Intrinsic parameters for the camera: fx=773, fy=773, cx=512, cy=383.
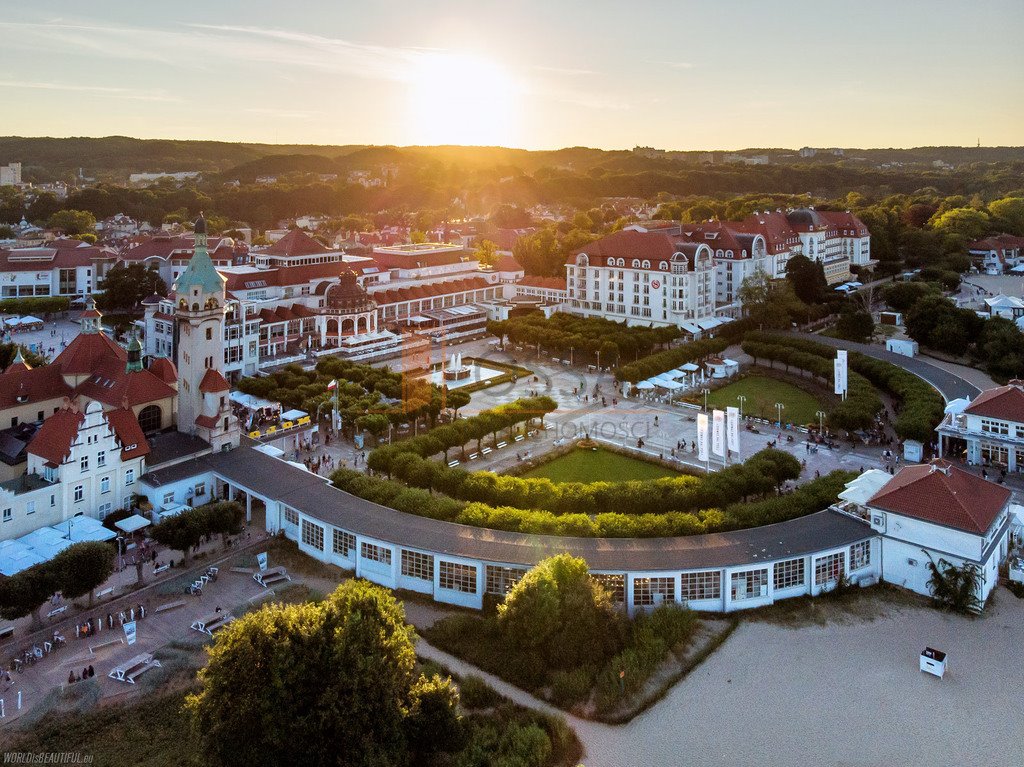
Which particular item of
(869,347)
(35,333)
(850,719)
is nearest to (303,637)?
(850,719)

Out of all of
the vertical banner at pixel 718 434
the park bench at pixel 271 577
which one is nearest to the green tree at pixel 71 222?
the park bench at pixel 271 577

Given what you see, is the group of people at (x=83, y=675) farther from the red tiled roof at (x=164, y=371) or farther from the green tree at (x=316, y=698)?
the red tiled roof at (x=164, y=371)

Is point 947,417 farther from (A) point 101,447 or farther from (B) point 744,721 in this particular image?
(A) point 101,447

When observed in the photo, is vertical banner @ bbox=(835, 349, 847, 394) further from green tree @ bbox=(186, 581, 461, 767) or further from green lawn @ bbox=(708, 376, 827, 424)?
green tree @ bbox=(186, 581, 461, 767)

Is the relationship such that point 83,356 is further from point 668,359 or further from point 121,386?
point 668,359

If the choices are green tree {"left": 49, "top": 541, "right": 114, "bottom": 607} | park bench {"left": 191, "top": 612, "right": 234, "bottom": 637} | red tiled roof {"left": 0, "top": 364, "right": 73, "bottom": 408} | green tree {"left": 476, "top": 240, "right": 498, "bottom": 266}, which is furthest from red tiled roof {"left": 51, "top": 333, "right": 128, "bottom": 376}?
green tree {"left": 476, "top": 240, "right": 498, "bottom": 266}
